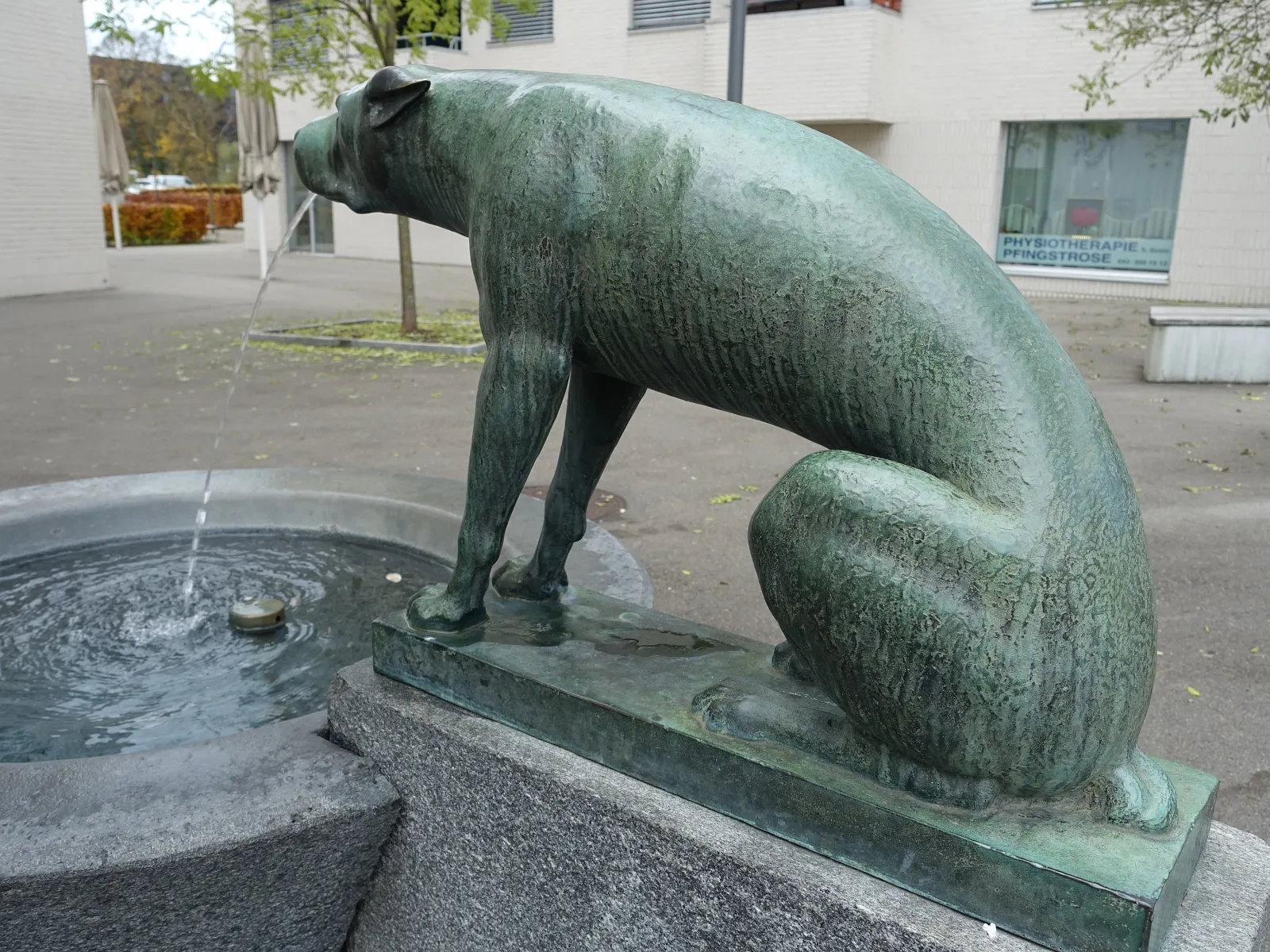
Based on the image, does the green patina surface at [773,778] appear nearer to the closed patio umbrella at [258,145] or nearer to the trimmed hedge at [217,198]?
the closed patio umbrella at [258,145]

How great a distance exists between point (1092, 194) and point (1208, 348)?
8673mm

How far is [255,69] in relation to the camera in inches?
497

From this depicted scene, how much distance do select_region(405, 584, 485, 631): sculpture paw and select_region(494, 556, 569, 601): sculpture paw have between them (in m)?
0.24

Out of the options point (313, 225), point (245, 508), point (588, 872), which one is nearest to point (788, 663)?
point (588, 872)

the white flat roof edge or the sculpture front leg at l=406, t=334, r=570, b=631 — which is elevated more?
the sculpture front leg at l=406, t=334, r=570, b=631

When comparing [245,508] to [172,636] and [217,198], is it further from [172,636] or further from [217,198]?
[217,198]

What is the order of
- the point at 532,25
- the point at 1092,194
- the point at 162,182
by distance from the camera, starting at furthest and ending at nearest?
the point at 162,182 → the point at 532,25 → the point at 1092,194

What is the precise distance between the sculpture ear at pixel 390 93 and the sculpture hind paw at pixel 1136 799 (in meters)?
1.74

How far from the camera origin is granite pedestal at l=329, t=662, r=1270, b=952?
156 cm

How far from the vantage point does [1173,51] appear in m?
14.4

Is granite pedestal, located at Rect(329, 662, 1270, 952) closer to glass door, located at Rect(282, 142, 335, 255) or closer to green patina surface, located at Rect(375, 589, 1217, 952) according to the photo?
green patina surface, located at Rect(375, 589, 1217, 952)

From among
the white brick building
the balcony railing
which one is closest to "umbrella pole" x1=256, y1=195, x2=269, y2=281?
the white brick building

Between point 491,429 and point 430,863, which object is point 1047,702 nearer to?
→ point 491,429

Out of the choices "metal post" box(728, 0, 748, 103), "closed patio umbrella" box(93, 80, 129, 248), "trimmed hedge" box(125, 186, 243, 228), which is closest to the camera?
"metal post" box(728, 0, 748, 103)
